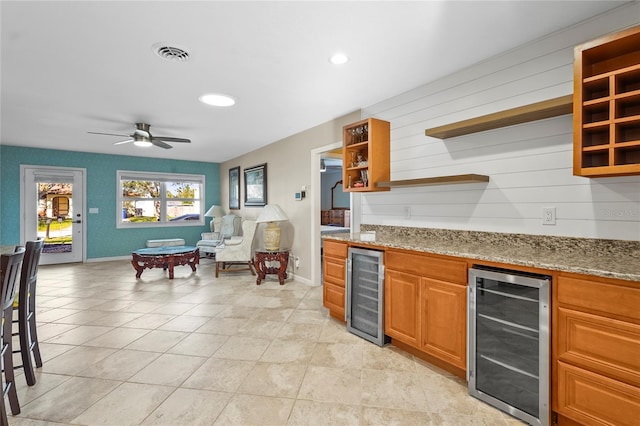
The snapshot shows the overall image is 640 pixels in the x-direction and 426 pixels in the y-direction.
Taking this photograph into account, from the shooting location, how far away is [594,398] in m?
1.52

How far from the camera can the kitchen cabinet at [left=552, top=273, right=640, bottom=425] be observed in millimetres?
1411

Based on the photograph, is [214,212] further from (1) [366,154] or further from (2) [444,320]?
(2) [444,320]

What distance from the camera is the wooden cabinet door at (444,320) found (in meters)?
2.07

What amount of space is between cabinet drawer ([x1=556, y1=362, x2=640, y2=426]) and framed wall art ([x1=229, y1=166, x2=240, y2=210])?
6.56m

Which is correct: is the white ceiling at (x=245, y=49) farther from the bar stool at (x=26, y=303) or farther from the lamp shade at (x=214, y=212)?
the lamp shade at (x=214, y=212)

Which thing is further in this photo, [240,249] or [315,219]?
[240,249]

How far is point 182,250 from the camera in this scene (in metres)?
5.37

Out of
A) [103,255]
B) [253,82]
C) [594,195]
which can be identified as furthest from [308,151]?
[103,255]

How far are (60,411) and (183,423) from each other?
0.78 m

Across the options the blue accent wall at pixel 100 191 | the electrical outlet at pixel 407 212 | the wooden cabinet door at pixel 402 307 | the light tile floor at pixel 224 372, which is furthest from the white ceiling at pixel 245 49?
the blue accent wall at pixel 100 191

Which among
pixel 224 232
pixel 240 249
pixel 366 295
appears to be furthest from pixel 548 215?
pixel 224 232

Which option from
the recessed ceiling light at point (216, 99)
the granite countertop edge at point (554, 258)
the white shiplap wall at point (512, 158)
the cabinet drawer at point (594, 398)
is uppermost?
the recessed ceiling light at point (216, 99)

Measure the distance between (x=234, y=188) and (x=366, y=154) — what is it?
465 cm

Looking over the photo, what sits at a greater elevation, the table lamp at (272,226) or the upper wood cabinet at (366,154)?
the upper wood cabinet at (366,154)
